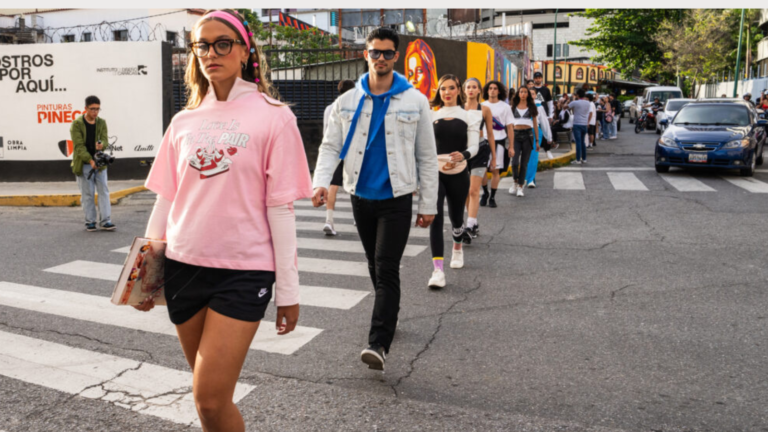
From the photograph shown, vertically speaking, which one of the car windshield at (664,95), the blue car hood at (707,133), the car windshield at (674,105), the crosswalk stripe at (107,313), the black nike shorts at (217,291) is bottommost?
the crosswalk stripe at (107,313)

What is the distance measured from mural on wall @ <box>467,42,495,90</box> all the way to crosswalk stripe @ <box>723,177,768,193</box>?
344 inches

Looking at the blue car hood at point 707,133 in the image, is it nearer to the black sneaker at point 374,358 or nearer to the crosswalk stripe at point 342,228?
the crosswalk stripe at point 342,228

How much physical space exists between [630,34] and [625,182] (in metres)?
36.2

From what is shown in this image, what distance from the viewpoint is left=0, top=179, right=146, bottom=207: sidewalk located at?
11969mm

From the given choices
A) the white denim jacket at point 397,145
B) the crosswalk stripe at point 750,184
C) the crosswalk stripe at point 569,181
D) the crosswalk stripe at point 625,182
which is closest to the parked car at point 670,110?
the crosswalk stripe at point 625,182

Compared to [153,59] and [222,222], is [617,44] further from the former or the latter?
[222,222]

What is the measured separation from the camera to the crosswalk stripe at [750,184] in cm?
1194

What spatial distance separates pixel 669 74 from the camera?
168 ft

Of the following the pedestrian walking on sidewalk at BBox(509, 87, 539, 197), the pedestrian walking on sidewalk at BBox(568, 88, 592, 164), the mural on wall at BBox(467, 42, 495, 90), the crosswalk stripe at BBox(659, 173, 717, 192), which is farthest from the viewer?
the mural on wall at BBox(467, 42, 495, 90)

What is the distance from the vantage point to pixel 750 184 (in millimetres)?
12594

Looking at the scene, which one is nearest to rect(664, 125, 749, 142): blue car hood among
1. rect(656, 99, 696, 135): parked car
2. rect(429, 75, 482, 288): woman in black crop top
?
rect(429, 75, 482, 288): woman in black crop top

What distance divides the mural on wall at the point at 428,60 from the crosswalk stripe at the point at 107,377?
13.1m

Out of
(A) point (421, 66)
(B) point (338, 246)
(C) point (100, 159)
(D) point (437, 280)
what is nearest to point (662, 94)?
(A) point (421, 66)

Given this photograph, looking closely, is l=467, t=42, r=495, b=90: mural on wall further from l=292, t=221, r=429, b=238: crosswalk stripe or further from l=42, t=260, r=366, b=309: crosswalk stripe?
l=42, t=260, r=366, b=309: crosswalk stripe
